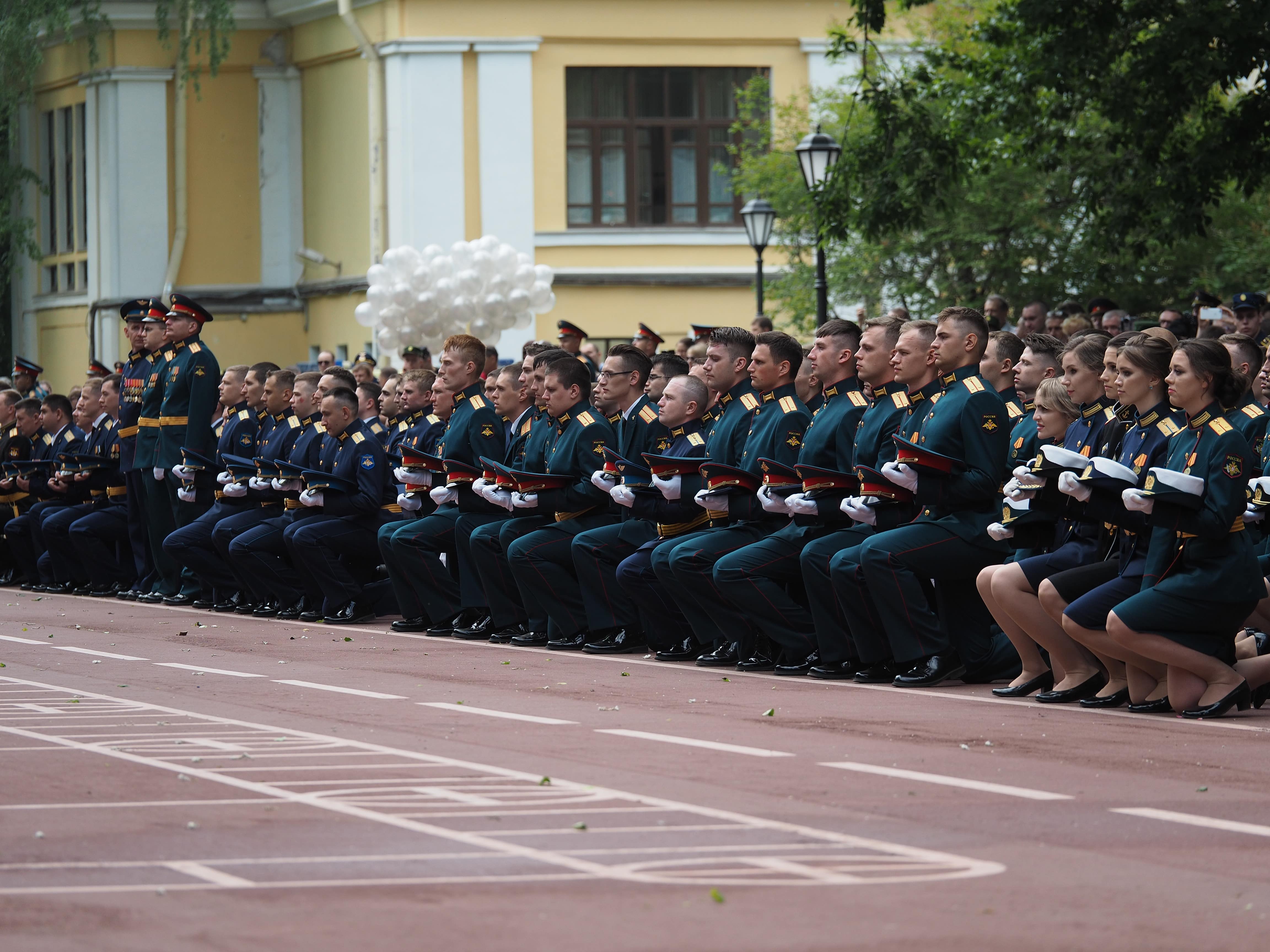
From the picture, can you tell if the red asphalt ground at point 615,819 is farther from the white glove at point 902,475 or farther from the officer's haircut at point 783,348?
the officer's haircut at point 783,348

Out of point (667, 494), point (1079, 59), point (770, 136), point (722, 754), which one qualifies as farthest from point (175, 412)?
point (770, 136)

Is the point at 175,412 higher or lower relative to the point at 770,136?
lower

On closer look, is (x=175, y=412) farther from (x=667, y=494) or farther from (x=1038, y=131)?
(x=1038, y=131)

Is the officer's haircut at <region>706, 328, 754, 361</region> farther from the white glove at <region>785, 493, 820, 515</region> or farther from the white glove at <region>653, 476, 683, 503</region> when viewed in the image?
the white glove at <region>785, 493, 820, 515</region>

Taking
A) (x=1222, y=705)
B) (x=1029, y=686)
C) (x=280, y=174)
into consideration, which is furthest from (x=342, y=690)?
(x=280, y=174)

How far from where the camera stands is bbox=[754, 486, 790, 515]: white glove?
12.6 m

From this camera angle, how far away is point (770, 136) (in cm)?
3266

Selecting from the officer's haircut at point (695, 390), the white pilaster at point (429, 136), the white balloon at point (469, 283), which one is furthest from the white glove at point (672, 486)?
the white pilaster at point (429, 136)

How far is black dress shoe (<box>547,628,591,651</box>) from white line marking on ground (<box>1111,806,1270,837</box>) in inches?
272

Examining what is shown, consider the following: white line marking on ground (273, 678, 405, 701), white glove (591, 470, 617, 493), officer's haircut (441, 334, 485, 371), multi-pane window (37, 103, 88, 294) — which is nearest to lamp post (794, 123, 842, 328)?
officer's haircut (441, 334, 485, 371)

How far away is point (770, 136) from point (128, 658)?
20488 millimetres

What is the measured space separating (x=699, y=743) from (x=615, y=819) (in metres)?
1.97

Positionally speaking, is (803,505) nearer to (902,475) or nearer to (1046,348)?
(902,475)

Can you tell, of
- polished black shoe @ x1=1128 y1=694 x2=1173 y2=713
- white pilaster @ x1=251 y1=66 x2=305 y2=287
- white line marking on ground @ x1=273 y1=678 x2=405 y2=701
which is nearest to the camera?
polished black shoe @ x1=1128 y1=694 x2=1173 y2=713
